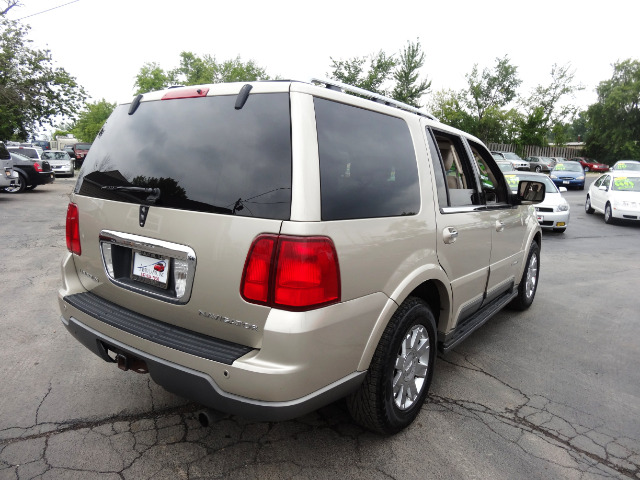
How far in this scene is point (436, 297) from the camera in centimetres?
307

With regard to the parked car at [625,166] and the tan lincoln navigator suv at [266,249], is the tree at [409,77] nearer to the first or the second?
the parked car at [625,166]

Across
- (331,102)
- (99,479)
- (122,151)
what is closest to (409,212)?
(331,102)

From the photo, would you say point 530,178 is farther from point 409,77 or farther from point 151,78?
point 151,78

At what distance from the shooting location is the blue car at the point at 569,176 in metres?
25.8

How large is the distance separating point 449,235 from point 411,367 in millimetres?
872

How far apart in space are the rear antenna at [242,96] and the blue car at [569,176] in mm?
26989

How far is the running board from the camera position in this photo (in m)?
3.17

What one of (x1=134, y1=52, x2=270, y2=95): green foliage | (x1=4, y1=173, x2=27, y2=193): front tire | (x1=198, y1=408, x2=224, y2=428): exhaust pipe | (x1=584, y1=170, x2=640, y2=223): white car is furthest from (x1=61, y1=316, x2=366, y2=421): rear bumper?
(x1=134, y1=52, x2=270, y2=95): green foliage

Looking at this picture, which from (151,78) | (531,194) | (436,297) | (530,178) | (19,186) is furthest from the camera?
(151,78)

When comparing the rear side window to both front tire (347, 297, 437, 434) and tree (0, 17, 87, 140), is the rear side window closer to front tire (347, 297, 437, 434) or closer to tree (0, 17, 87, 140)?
front tire (347, 297, 437, 434)

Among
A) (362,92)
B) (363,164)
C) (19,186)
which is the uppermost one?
(362,92)

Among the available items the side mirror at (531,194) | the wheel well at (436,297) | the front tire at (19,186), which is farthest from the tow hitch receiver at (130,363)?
the front tire at (19,186)

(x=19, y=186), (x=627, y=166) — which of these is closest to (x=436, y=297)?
(x=19, y=186)

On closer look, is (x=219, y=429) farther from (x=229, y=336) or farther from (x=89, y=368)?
(x=89, y=368)
